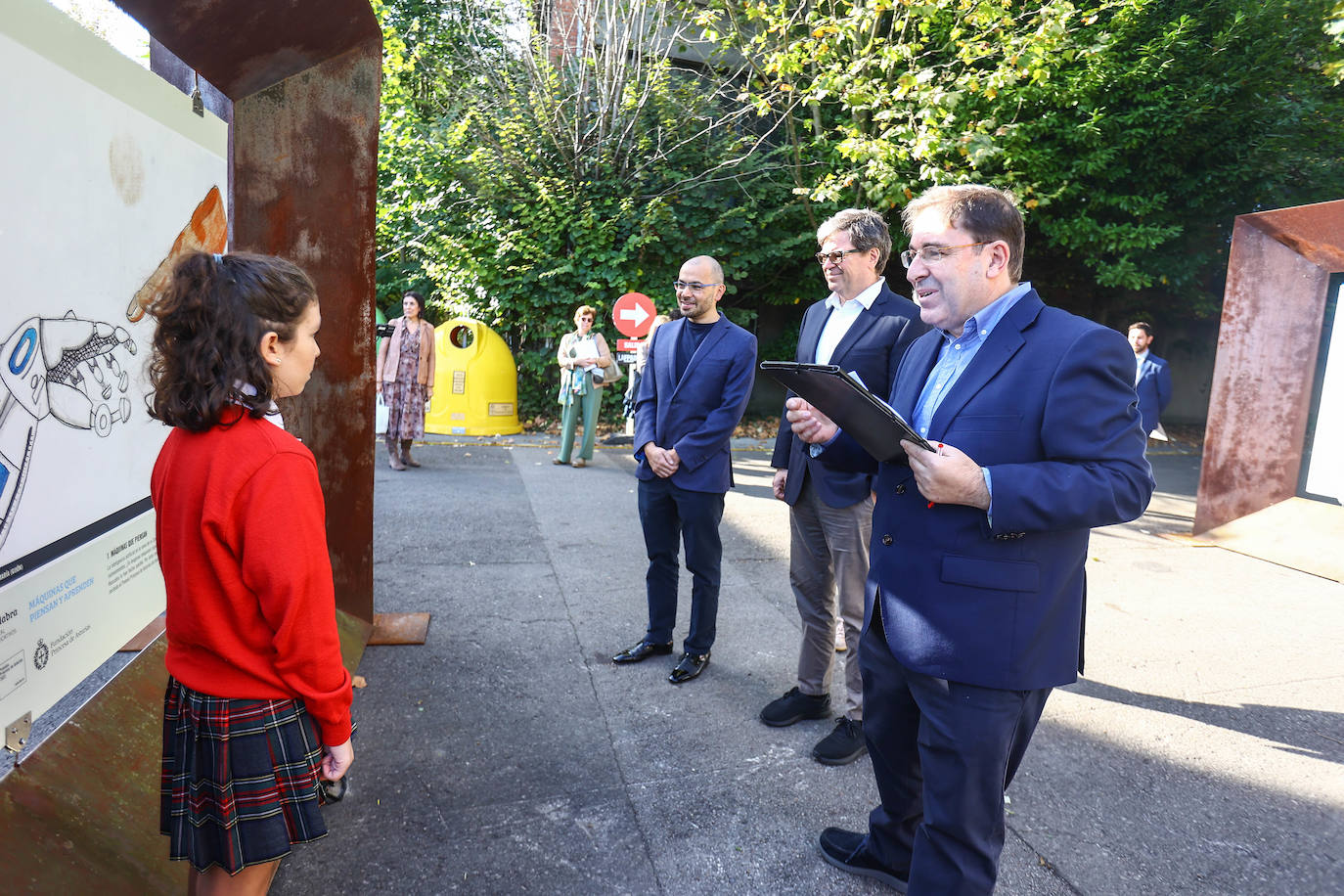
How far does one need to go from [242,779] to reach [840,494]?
228cm

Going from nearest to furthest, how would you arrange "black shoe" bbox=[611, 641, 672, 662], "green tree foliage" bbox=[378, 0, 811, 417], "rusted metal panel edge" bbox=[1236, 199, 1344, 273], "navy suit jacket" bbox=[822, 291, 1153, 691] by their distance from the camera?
"navy suit jacket" bbox=[822, 291, 1153, 691] < "black shoe" bbox=[611, 641, 672, 662] < "rusted metal panel edge" bbox=[1236, 199, 1344, 273] < "green tree foliage" bbox=[378, 0, 811, 417]

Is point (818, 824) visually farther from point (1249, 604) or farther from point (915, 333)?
point (1249, 604)

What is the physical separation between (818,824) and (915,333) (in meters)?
1.87

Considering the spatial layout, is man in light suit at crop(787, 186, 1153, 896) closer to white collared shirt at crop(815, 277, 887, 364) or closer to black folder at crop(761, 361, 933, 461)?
black folder at crop(761, 361, 933, 461)

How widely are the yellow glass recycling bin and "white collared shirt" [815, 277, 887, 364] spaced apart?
8861mm

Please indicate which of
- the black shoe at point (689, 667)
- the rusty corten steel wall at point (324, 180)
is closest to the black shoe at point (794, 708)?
the black shoe at point (689, 667)

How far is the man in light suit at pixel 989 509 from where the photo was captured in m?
1.91

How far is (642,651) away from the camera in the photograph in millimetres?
4137

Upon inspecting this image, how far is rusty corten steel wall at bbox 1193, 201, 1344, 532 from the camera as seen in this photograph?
6590 mm

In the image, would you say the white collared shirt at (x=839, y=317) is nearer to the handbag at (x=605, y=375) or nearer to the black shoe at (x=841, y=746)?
the black shoe at (x=841, y=746)

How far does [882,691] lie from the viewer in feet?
7.71

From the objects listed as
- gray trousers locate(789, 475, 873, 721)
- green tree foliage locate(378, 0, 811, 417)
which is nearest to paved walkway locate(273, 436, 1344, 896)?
gray trousers locate(789, 475, 873, 721)

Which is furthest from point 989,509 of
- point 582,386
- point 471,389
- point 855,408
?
point 471,389

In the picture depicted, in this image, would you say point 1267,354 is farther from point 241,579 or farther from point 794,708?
point 241,579
